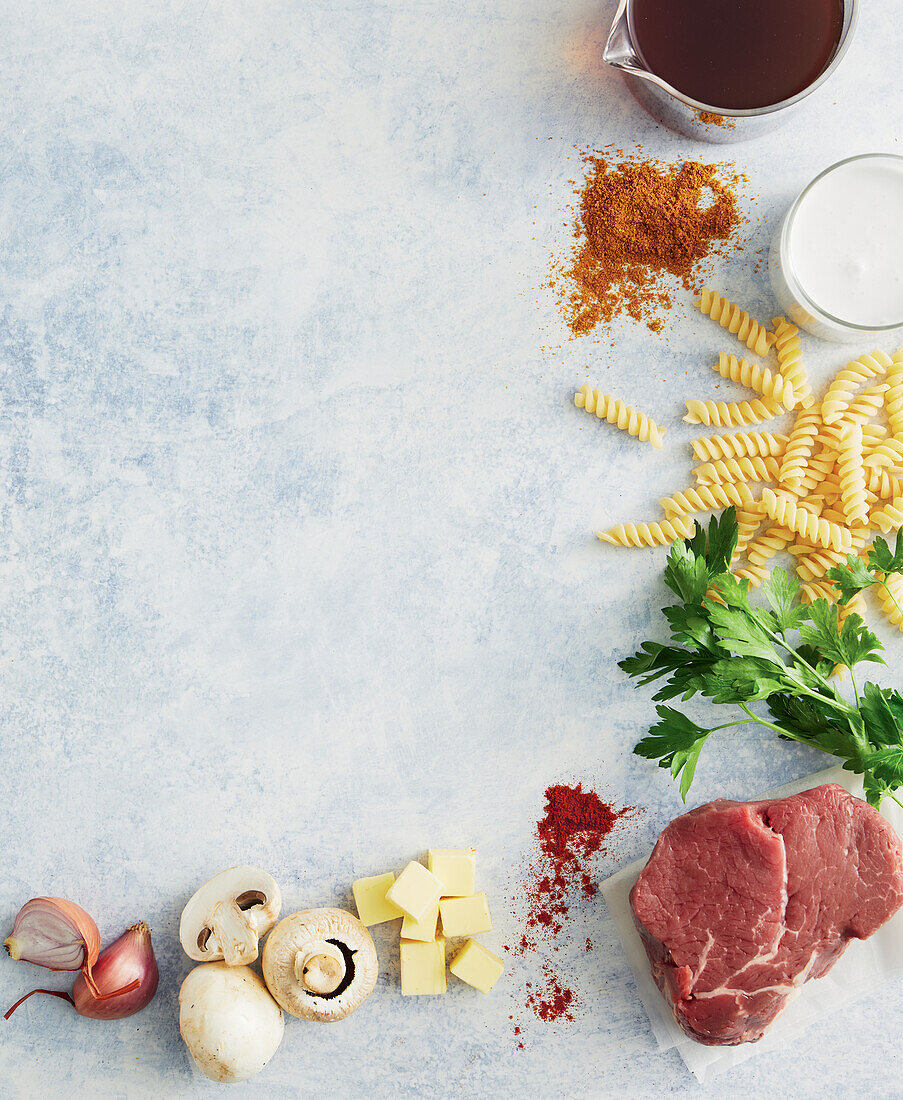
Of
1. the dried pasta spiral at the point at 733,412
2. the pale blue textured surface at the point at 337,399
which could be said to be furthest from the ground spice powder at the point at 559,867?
the dried pasta spiral at the point at 733,412

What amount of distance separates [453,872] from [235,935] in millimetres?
507

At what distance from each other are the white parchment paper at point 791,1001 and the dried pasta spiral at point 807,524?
2.14 ft

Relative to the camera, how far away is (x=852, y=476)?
1.86m

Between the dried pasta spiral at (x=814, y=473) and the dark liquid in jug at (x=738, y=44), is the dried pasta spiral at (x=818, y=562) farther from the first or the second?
the dark liquid in jug at (x=738, y=44)

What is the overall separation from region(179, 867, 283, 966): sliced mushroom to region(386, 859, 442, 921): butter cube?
0.91ft

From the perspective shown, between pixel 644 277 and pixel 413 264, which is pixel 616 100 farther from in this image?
pixel 413 264

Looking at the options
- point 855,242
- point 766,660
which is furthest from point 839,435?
point 766,660

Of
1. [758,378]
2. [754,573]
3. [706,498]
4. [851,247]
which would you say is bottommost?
[754,573]

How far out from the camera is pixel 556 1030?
1.94 m

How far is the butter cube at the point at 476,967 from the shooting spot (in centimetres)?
188

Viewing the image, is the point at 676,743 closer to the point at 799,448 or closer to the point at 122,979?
the point at 799,448

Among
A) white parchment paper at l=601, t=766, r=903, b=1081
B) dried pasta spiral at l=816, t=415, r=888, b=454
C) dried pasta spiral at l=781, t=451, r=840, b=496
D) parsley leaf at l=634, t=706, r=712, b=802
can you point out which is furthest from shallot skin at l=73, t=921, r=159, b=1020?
dried pasta spiral at l=816, t=415, r=888, b=454

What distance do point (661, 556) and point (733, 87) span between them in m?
1.03

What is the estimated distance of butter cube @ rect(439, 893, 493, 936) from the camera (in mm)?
1885
